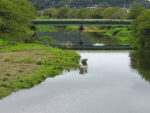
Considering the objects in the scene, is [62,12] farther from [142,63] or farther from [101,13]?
[142,63]

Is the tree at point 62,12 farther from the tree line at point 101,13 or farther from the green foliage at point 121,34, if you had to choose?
the green foliage at point 121,34

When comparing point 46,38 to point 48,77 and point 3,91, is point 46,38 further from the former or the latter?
point 3,91

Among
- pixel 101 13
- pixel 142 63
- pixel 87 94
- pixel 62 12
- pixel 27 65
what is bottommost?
pixel 142 63

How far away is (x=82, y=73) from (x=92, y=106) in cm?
965

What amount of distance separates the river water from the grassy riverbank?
0.83 m

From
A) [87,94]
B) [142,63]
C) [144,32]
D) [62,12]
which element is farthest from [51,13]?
[87,94]

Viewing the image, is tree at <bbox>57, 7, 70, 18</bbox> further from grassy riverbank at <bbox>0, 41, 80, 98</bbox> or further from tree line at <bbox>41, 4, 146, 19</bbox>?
grassy riverbank at <bbox>0, 41, 80, 98</bbox>

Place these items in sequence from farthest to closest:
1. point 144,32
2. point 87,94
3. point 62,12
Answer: point 62,12 < point 144,32 < point 87,94

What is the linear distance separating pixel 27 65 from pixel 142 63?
1484cm

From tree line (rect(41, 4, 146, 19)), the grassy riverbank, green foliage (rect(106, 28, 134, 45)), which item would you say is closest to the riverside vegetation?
the grassy riverbank

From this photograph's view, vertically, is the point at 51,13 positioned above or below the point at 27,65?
above

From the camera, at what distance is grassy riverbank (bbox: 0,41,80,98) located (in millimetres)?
23391

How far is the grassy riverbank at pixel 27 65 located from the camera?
76.7ft

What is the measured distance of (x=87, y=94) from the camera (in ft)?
74.1
